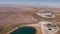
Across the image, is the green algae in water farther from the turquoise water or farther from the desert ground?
the desert ground

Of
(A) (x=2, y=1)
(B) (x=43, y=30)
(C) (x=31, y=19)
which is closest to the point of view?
(B) (x=43, y=30)

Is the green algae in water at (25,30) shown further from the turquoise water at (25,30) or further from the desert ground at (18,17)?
the desert ground at (18,17)

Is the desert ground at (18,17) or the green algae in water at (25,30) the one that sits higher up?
the desert ground at (18,17)

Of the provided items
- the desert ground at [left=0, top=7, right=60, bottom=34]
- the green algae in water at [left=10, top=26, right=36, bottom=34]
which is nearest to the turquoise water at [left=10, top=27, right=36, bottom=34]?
the green algae in water at [left=10, top=26, right=36, bottom=34]

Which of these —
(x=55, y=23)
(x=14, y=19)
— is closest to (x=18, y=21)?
(x=14, y=19)

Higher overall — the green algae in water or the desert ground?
the desert ground

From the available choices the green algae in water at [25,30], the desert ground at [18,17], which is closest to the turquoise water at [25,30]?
the green algae in water at [25,30]

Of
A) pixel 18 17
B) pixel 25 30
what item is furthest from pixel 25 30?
pixel 18 17

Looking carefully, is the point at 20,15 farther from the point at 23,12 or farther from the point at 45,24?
the point at 45,24
